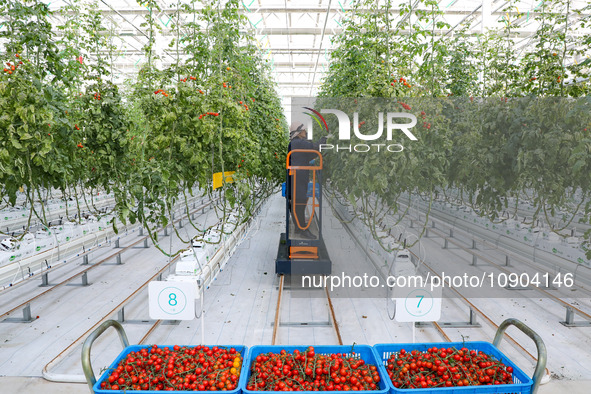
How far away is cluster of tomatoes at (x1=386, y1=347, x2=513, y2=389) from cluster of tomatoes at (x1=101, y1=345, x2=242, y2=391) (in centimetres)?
84

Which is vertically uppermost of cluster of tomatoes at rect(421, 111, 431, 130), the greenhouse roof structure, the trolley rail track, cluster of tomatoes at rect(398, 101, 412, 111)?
the greenhouse roof structure

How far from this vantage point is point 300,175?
521cm

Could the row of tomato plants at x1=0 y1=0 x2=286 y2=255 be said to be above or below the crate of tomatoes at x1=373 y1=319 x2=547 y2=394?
above

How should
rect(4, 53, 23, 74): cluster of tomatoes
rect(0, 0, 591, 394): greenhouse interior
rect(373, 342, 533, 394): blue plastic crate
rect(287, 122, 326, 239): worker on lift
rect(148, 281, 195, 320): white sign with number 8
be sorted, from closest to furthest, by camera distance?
rect(373, 342, 533, 394): blue plastic crate
rect(0, 0, 591, 394): greenhouse interior
rect(4, 53, 23, 74): cluster of tomatoes
rect(148, 281, 195, 320): white sign with number 8
rect(287, 122, 326, 239): worker on lift

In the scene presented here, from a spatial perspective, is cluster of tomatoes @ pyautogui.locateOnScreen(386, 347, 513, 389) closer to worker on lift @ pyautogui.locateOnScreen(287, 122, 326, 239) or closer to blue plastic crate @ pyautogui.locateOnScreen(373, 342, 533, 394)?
blue plastic crate @ pyautogui.locateOnScreen(373, 342, 533, 394)

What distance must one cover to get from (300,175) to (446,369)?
3458 mm

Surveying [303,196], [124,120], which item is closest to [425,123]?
[303,196]

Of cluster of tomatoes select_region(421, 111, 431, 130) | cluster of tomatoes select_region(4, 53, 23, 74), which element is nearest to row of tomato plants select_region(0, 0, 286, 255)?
cluster of tomatoes select_region(4, 53, 23, 74)

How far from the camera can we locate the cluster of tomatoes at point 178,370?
1937 millimetres

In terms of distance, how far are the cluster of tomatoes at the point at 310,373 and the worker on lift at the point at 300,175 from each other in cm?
266

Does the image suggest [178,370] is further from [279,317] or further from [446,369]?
[279,317]

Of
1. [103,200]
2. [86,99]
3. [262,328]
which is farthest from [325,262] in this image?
[103,200]

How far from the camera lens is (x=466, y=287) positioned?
6047mm

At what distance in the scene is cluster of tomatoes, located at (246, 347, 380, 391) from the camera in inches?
76.6
